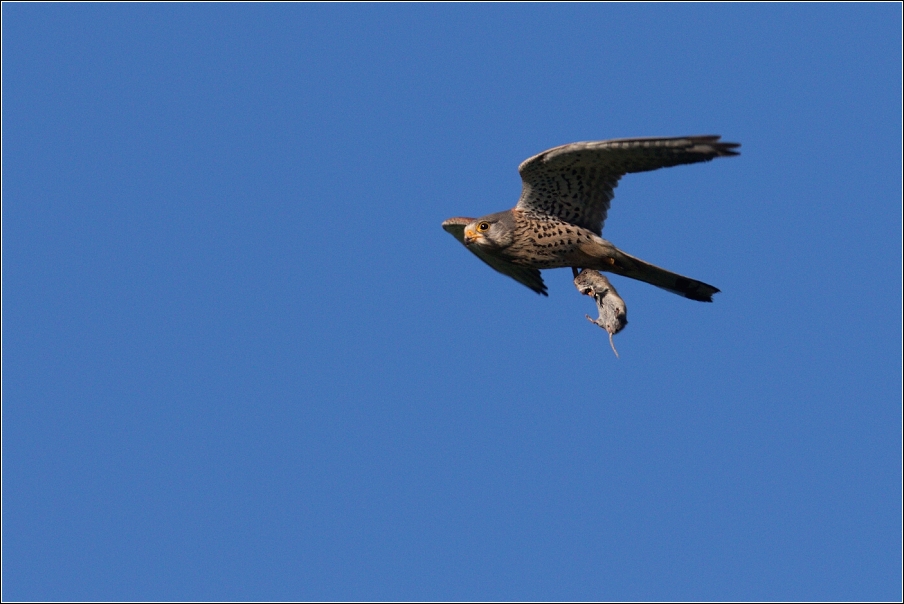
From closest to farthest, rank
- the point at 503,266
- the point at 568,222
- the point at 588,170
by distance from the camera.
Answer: the point at 588,170
the point at 568,222
the point at 503,266

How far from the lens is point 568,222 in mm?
12258

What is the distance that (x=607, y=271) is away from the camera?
40.2ft

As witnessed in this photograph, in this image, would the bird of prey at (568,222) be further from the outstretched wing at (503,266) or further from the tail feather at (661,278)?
the outstretched wing at (503,266)

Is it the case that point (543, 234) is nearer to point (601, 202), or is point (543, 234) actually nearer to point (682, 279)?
point (601, 202)

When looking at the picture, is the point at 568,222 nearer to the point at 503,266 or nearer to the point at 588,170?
the point at 588,170

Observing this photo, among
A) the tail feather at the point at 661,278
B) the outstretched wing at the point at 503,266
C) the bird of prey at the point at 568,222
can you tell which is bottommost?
the tail feather at the point at 661,278

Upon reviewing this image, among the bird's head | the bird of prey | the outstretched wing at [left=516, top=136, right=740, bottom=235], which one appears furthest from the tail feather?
the bird's head

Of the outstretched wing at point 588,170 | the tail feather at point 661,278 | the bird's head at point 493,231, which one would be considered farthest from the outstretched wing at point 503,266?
the tail feather at point 661,278

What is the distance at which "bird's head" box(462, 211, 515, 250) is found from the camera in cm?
1230

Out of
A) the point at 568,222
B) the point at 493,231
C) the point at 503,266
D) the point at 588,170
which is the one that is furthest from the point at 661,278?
the point at 503,266

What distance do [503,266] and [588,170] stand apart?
2.27 metres

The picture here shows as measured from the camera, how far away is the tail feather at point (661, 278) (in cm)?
1190

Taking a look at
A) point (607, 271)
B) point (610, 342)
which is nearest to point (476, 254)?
point (607, 271)

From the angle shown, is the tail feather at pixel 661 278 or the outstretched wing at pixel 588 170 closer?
the outstretched wing at pixel 588 170
